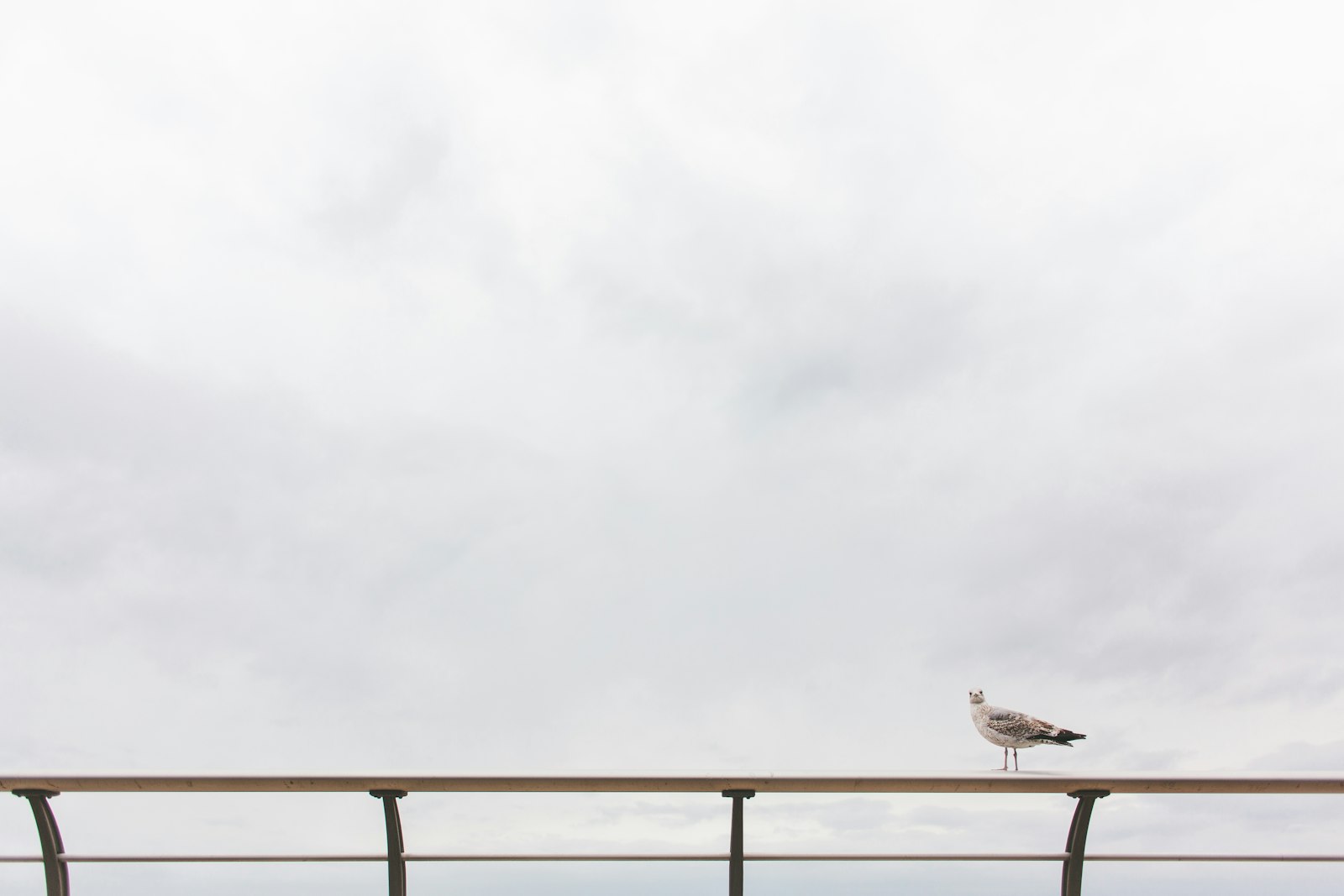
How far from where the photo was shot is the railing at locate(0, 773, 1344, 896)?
3.65 m

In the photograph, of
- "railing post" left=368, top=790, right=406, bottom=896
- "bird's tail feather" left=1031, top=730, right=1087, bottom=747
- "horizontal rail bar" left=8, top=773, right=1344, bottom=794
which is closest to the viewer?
"horizontal rail bar" left=8, top=773, right=1344, bottom=794

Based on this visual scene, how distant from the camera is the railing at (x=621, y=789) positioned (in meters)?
3.65

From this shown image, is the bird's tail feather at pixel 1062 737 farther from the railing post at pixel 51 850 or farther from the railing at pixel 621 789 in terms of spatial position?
the railing post at pixel 51 850

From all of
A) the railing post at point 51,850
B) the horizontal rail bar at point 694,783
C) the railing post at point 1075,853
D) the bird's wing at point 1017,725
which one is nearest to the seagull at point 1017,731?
the bird's wing at point 1017,725

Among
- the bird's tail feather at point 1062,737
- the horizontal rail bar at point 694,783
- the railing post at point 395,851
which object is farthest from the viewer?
the bird's tail feather at point 1062,737

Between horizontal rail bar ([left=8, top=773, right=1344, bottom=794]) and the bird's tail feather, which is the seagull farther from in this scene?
horizontal rail bar ([left=8, top=773, right=1344, bottom=794])

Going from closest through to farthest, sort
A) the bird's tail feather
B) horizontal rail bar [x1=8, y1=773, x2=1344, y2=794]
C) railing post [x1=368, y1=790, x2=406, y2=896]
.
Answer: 1. horizontal rail bar [x1=8, y1=773, x2=1344, y2=794]
2. railing post [x1=368, y1=790, x2=406, y2=896]
3. the bird's tail feather

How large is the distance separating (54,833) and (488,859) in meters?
1.70

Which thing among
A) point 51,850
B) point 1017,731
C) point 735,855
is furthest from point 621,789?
point 1017,731

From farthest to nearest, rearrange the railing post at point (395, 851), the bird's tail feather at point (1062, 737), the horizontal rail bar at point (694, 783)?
the bird's tail feather at point (1062, 737)
the railing post at point (395, 851)
the horizontal rail bar at point (694, 783)

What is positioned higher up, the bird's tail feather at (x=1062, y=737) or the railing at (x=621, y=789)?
the bird's tail feather at (x=1062, y=737)

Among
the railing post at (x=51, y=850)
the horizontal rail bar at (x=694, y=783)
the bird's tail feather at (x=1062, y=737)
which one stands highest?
the bird's tail feather at (x=1062, y=737)

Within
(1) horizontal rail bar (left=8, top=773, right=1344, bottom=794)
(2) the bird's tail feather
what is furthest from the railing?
(2) the bird's tail feather

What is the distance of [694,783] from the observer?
3.69 metres
